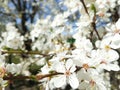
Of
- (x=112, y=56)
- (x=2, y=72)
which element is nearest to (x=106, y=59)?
(x=112, y=56)

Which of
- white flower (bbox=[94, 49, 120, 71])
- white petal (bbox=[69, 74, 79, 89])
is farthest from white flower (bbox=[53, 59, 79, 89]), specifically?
→ white flower (bbox=[94, 49, 120, 71])

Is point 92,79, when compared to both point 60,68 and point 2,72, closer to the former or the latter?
point 60,68

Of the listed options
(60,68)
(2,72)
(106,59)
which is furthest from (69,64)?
(2,72)

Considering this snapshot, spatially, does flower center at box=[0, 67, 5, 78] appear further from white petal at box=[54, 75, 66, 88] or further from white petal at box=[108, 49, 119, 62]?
white petal at box=[108, 49, 119, 62]

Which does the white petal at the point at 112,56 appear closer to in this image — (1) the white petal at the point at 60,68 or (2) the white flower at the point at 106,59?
(2) the white flower at the point at 106,59

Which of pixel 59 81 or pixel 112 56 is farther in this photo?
pixel 112 56

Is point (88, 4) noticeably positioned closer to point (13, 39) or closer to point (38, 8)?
point (13, 39)

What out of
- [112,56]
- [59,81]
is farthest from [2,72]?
[112,56]

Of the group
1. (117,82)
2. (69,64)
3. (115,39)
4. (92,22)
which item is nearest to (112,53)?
(115,39)

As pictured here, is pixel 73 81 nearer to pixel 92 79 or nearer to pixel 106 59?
pixel 92 79
